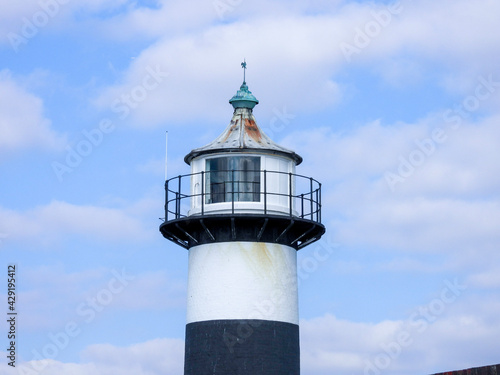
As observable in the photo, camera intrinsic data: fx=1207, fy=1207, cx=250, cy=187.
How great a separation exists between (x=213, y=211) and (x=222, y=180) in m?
0.93

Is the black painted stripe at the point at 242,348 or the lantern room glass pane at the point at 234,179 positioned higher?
the lantern room glass pane at the point at 234,179

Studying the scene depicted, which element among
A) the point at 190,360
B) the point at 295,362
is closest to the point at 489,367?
the point at 295,362

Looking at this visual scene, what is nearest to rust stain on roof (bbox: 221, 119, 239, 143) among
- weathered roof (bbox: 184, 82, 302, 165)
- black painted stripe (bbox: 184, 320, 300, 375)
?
weathered roof (bbox: 184, 82, 302, 165)

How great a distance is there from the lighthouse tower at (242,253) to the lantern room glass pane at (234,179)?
28 mm

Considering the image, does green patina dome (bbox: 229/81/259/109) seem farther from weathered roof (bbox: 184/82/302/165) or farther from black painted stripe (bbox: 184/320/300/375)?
black painted stripe (bbox: 184/320/300/375)

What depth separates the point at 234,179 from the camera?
33.5 m

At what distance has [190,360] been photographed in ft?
109

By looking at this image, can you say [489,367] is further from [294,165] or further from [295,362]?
[294,165]

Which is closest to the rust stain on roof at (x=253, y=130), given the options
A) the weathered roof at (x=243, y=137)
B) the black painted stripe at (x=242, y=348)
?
the weathered roof at (x=243, y=137)

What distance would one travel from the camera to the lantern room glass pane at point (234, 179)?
109 feet

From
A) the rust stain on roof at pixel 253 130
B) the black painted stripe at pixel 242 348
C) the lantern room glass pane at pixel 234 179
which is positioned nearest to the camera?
the black painted stripe at pixel 242 348

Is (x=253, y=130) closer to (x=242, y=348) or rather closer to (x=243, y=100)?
(x=243, y=100)

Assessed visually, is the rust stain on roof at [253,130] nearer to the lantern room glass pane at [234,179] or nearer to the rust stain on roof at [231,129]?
the rust stain on roof at [231,129]

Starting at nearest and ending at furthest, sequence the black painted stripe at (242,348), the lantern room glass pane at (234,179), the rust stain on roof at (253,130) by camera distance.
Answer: the black painted stripe at (242,348)
the lantern room glass pane at (234,179)
the rust stain on roof at (253,130)
